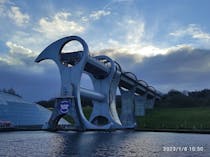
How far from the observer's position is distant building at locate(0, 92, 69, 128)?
68.8m

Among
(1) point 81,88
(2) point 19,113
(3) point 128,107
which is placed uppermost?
(1) point 81,88

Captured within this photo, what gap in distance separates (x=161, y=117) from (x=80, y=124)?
39596 mm

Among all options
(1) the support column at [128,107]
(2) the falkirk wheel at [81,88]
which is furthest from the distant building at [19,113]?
(1) the support column at [128,107]

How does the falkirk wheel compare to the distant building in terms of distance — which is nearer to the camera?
the falkirk wheel

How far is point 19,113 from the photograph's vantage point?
71.6 meters

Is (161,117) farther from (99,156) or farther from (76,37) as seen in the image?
(99,156)

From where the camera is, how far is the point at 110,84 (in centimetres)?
7531

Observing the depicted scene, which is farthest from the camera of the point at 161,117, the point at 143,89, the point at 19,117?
the point at 143,89

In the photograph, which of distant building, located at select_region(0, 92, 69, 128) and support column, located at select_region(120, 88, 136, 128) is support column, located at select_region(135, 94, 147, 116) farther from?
distant building, located at select_region(0, 92, 69, 128)

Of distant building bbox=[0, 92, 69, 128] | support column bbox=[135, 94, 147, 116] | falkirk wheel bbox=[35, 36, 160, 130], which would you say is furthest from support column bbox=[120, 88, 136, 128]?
distant building bbox=[0, 92, 69, 128]

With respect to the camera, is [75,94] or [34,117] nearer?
[75,94]

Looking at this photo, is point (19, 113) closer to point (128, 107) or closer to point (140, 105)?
point (128, 107)

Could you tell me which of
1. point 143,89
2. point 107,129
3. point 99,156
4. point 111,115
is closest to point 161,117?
point 143,89

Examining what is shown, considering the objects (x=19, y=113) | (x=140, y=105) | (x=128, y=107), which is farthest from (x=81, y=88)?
(x=140, y=105)
